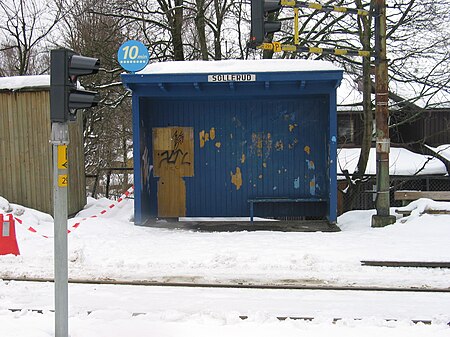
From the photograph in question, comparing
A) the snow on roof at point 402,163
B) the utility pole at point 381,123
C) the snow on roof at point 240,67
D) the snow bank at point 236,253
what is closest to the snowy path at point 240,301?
the snow bank at point 236,253

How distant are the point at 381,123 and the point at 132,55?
518 cm

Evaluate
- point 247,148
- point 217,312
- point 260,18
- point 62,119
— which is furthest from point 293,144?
point 62,119

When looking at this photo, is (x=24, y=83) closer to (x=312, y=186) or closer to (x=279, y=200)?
(x=279, y=200)

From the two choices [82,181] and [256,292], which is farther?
[82,181]

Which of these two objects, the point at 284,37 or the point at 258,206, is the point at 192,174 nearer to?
the point at 258,206

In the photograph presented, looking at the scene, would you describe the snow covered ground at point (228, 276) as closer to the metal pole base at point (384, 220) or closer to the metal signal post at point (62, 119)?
the metal pole base at point (384, 220)

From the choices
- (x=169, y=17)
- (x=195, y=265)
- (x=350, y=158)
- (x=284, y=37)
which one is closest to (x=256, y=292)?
(x=195, y=265)

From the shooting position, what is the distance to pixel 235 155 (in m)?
11.3

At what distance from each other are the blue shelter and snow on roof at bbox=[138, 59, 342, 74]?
90 cm

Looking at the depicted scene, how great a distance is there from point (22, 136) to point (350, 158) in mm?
14491

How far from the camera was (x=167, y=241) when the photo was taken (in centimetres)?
888

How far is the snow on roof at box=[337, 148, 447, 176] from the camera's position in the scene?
65.8 ft

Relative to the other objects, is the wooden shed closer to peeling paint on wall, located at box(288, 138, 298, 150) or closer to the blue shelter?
the blue shelter

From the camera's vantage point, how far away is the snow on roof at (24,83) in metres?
10.6
